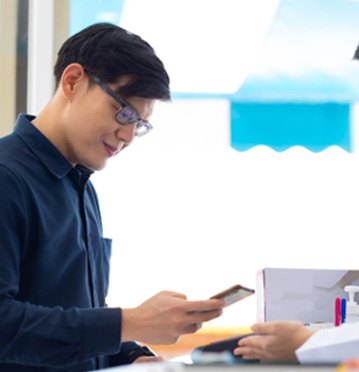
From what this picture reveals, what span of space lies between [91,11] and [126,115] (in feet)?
4.41

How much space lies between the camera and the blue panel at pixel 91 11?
279cm

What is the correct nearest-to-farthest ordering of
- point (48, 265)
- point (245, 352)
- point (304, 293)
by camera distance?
point (245, 352) → point (48, 265) → point (304, 293)

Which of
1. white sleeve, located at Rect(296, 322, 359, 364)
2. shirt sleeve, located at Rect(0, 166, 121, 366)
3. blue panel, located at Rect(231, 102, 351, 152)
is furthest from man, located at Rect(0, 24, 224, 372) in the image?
blue panel, located at Rect(231, 102, 351, 152)

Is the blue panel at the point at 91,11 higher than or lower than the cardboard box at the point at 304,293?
higher

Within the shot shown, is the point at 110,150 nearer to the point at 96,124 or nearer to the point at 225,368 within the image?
the point at 96,124

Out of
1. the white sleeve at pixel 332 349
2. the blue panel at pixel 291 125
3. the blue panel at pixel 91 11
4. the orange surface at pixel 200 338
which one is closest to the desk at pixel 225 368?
the white sleeve at pixel 332 349

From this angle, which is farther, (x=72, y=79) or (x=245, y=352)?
(x=72, y=79)

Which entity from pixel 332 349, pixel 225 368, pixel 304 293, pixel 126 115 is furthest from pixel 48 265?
pixel 304 293

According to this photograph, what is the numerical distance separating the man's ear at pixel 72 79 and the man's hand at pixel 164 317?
0.50m

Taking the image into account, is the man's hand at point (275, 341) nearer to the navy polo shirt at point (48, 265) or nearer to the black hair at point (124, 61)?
the navy polo shirt at point (48, 265)

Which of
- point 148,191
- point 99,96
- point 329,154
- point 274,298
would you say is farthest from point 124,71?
point 329,154

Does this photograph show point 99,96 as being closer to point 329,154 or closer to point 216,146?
point 216,146

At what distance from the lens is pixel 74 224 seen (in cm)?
159

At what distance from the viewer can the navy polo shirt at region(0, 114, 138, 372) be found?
4.49ft
